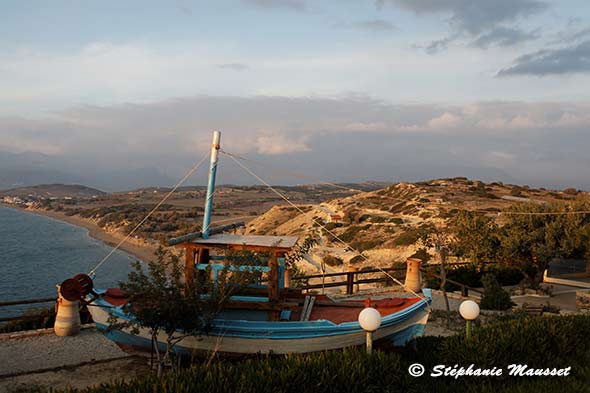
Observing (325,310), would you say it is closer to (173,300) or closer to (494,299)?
(173,300)

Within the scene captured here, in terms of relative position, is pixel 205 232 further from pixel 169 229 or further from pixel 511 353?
pixel 169 229

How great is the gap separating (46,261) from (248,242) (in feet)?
150

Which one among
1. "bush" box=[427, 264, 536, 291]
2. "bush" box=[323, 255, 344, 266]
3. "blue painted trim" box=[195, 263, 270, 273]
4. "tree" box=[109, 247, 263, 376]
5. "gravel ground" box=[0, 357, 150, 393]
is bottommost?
"bush" box=[323, 255, 344, 266]

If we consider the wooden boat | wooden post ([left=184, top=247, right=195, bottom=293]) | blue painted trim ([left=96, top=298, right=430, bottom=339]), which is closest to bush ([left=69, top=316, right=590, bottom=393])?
the wooden boat

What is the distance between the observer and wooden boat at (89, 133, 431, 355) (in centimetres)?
943

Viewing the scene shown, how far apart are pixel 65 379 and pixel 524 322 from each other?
9323 millimetres

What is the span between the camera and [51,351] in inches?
458

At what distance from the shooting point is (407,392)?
A: 7.02 m

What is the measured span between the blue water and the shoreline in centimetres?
133

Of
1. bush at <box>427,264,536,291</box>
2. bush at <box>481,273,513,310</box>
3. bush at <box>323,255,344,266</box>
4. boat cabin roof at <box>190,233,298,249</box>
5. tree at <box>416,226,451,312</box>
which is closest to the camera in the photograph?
boat cabin roof at <box>190,233,298,249</box>

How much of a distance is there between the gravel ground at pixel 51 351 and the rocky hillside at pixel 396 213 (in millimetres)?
18140

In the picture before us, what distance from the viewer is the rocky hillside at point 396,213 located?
41.1m

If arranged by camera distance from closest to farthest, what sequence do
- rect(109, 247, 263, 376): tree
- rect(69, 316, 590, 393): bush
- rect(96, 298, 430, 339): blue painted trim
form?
1. rect(69, 316, 590, 393): bush
2. rect(109, 247, 263, 376): tree
3. rect(96, 298, 430, 339): blue painted trim

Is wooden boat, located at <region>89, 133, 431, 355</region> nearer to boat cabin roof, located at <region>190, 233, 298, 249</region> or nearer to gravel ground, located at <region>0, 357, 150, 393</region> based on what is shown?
boat cabin roof, located at <region>190, 233, 298, 249</region>
